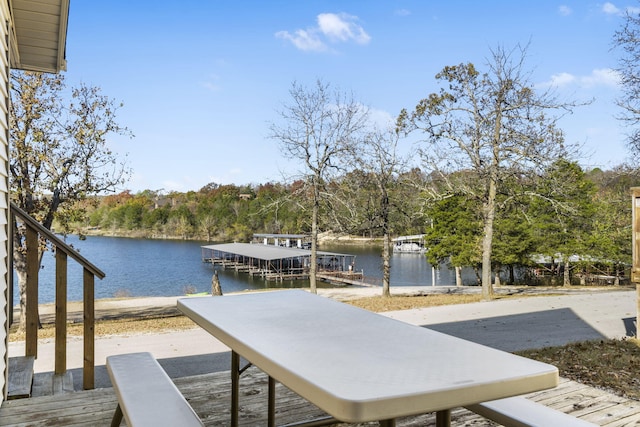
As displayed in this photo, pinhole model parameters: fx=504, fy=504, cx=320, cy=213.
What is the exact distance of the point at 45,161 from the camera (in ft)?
39.5

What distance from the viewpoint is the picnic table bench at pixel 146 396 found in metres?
1.84

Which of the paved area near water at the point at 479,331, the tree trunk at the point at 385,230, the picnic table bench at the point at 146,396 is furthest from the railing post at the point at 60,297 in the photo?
the tree trunk at the point at 385,230

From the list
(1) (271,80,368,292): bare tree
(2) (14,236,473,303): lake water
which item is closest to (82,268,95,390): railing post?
(1) (271,80,368,292): bare tree

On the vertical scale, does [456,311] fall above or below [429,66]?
below

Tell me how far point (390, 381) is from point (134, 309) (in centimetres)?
1647

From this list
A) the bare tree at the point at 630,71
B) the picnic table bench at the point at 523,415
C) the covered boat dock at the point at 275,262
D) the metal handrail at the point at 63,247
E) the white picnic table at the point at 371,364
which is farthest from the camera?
the covered boat dock at the point at 275,262

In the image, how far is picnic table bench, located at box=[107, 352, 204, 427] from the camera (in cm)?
184

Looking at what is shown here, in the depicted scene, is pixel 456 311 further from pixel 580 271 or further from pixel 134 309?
pixel 580 271

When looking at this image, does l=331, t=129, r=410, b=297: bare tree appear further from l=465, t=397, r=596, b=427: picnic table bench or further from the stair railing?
l=465, t=397, r=596, b=427: picnic table bench

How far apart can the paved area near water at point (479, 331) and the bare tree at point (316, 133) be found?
662 cm

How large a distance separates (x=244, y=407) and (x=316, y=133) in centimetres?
1371

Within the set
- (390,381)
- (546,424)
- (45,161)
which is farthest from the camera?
(45,161)

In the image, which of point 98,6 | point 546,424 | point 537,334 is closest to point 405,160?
point 537,334

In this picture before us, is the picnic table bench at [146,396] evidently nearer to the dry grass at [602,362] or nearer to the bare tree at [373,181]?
the dry grass at [602,362]
